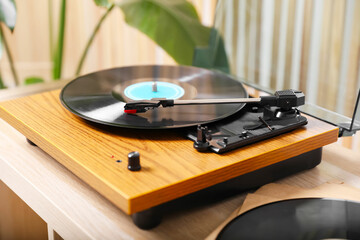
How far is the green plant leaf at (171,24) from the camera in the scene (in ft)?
4.52

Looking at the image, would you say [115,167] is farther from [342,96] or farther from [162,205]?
[342,96]

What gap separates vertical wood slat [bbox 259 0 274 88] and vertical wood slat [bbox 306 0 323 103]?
139mm

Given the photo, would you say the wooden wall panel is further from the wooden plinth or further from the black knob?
the black knob

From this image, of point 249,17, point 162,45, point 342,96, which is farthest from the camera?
point 162,45

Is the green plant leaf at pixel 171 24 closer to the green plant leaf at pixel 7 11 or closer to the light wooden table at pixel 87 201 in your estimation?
the green plant leaf at pixel 7 11

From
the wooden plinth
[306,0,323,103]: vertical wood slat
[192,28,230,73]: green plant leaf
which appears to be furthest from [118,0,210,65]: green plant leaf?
the wooden plinth

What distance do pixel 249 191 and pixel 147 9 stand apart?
871 mm

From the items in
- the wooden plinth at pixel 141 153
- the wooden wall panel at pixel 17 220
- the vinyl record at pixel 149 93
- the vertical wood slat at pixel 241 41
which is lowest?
the wooden wall panel at pixel 17 220

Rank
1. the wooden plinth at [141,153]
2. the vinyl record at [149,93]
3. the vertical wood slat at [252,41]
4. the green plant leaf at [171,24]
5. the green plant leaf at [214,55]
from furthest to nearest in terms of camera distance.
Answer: the green plant leaf at [171,24] → the green plant leaf at [214,55] → the vertical wood slat at [252,41] → the vinyl record at [149,93] → the wooden plinth at [141,153]

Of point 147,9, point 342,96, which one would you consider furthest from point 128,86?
point 147,9

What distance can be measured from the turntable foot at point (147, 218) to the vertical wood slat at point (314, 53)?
470 mm

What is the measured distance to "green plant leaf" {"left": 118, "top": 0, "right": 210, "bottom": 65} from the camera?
1377 millimetres

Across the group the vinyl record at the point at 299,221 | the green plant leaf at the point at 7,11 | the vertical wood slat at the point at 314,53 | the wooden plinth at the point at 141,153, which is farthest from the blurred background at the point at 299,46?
the green plant leaf at the point at 7,11

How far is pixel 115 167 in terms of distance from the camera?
648 millimetres
